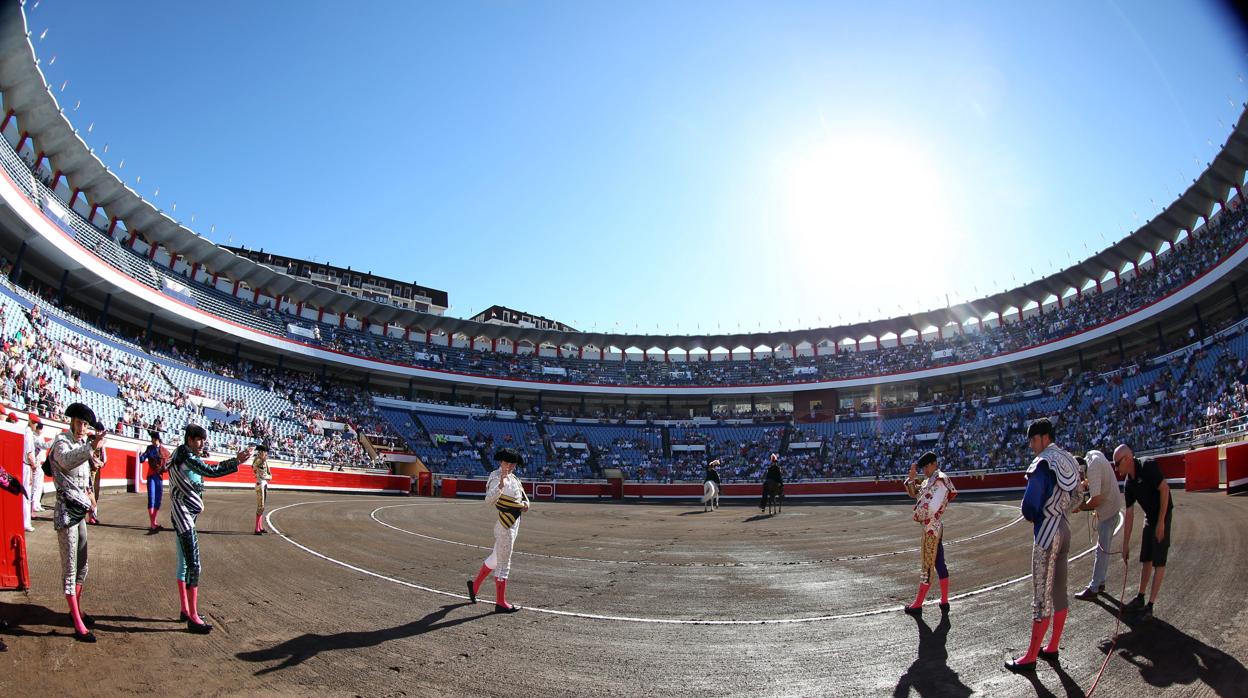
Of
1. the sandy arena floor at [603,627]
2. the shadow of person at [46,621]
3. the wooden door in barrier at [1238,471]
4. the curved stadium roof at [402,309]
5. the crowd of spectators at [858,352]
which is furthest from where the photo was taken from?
the crowd of spectators at [858,352]

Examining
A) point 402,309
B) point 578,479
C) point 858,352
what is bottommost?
point 578,479

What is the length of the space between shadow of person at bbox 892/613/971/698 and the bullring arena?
0.04 metres

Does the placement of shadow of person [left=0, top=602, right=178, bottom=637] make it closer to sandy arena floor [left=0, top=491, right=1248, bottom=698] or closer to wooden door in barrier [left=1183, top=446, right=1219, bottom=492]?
sandy arena floor [left=0, top=491, right=1248, bottom=698]

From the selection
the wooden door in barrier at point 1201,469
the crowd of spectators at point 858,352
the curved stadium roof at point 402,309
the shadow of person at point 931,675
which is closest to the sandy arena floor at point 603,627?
the shadow of person at point 931,675

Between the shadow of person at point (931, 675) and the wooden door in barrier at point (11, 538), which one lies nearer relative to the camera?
the shadow of person at point (931, 675)

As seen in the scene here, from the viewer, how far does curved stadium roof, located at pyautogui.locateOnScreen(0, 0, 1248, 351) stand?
3155 centimetres

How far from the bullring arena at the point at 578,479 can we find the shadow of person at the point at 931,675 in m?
0.04

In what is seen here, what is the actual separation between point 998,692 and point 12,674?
800 centimetres

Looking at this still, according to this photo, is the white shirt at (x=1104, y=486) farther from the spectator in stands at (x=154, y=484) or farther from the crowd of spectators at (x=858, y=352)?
the crowd of spectators at (x=858, y=352)

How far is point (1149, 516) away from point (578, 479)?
42.3 m

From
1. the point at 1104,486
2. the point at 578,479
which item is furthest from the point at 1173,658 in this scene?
the point at 578,479

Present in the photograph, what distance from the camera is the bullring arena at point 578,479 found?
5527 mm

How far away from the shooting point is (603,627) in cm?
678

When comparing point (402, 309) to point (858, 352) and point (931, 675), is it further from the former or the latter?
point (931, 675)
